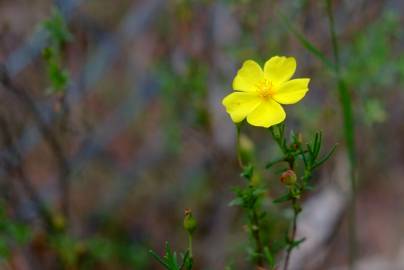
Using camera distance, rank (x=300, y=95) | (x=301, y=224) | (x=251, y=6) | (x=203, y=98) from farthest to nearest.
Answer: (x=301, y=224) < (x=203, y=98) < (x=251, y=6) < (x=300, y=95)

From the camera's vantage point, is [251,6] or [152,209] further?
[152,209]

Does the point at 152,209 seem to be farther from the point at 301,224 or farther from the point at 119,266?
the point at 301,224

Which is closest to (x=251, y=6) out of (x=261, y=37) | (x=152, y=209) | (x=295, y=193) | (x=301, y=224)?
(x=261, y=37)

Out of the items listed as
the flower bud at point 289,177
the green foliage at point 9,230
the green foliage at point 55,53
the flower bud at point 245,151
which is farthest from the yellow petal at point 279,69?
the green foliage at point 9,230

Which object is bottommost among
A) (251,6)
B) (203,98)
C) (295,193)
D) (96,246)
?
(295,193)

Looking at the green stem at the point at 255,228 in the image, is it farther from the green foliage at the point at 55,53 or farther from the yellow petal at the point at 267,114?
the green foliage at the point at 55,53

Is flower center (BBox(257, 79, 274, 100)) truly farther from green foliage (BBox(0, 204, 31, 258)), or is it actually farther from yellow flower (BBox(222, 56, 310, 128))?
green foliage (BBox(0, 204, 31, 258))

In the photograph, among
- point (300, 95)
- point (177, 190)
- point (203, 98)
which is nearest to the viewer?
point (300, 95)

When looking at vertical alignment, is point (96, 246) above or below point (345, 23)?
below
